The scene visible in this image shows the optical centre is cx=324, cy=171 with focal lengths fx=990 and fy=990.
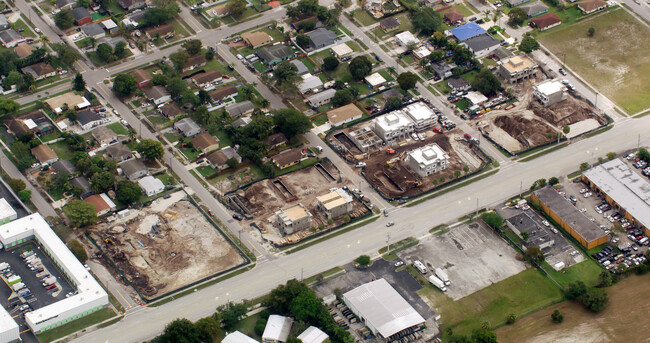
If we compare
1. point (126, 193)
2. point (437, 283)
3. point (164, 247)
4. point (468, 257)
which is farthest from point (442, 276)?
point (126, 193)

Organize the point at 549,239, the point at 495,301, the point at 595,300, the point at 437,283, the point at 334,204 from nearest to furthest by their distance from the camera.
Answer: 1. the point at 595,300
2. the point at 495,301
3. the point at 437,283
4. the point at 549,239
5. the point at 334,204

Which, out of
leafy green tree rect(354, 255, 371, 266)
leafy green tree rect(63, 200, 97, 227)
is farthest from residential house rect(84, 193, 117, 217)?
leafy green tree rect(354, 255, 371, 266)

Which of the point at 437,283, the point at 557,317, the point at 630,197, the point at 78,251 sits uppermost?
the point at 78,251

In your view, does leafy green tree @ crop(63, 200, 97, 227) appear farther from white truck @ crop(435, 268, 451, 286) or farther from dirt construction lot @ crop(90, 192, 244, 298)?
white truck @ crop(435, 268, 451, 286)

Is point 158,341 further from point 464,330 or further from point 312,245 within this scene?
point 464,330

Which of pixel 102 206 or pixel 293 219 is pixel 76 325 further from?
pixel 293 219

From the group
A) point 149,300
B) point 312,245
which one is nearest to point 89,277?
point 149,300

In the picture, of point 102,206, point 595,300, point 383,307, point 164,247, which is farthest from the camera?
point 102,206
